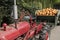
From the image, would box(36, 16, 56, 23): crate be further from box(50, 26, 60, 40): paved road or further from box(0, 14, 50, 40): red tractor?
box(0, 14, 50, 40): red tractor

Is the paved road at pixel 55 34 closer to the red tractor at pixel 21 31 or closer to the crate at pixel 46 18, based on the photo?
the crate at pixel 46 18

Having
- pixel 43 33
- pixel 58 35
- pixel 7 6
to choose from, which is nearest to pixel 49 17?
pixel 58 35

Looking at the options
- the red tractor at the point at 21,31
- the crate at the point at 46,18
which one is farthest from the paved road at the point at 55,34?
the red tractor at the point at 21,31

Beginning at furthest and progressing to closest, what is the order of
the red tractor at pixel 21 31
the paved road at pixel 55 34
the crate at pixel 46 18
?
the crate at pixel 46 18 < the paved road at pixel 55 34 < the red tractor at pixel 21 31

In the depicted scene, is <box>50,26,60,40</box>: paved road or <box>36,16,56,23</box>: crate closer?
<box>50,26,60,40</box>: paved road

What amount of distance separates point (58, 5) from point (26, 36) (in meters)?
15.8

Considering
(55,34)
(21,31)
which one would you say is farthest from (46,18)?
(21,31)

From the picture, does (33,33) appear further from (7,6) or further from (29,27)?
(7,6)

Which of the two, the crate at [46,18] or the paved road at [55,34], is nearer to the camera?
the paved road at [55,34]

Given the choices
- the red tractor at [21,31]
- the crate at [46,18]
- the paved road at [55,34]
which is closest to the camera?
the red tractor at [21,31]

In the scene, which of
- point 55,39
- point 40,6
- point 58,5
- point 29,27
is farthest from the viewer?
point 58,5

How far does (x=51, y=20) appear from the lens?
10.5m

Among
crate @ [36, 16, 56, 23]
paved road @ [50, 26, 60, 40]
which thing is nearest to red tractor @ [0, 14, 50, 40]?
paved road @ [50, 26, 60, 40]

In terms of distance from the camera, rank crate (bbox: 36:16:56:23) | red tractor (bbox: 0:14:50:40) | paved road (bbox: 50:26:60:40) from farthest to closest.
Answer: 1. crate (bbox: 36:16:56:23)
2. paved road (bbox: 50:26:60:40)
3. red tractor (bbox: 0:14:50:40)
